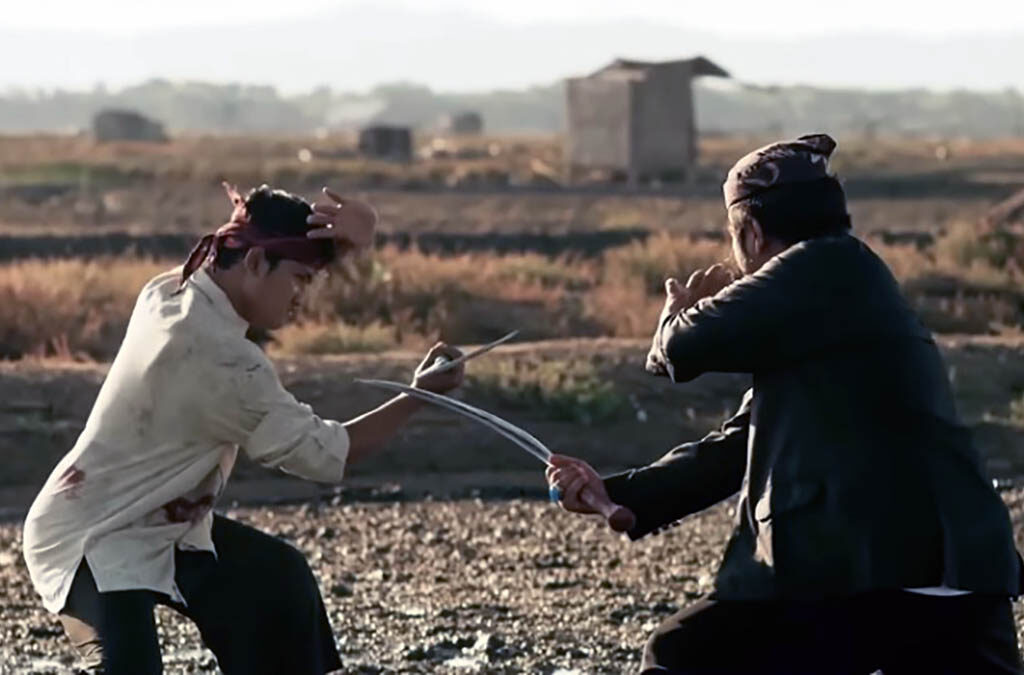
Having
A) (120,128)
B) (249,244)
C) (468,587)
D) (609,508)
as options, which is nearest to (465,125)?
(120,128)

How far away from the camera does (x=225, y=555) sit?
6.42m

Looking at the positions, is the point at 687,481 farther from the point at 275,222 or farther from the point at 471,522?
the point at 471,522

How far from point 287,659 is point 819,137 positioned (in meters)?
1.73

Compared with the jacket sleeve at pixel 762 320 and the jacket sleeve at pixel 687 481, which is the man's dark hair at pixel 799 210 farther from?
the jacket sleeve at pixel 687 481

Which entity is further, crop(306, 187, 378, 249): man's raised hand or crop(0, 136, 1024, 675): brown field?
crop(0, 136, 1024, 675): brown field

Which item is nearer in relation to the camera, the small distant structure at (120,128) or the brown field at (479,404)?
the brown field at (479,404)

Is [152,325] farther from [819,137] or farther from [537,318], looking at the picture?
[537,318]

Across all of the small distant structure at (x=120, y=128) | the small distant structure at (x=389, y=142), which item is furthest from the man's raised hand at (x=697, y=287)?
the small distant structure at (x=120, y=128)

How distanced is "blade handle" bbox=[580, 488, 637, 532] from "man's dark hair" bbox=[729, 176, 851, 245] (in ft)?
2.24

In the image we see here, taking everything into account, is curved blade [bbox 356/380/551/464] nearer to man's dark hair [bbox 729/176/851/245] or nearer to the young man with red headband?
the young man with red headband

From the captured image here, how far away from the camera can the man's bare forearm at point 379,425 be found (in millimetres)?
6453

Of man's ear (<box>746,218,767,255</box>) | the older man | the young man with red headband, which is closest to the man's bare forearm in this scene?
the young man with red headband

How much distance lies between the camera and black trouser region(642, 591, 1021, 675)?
559 centimetres

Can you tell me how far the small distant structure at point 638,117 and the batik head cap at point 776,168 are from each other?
160ft
